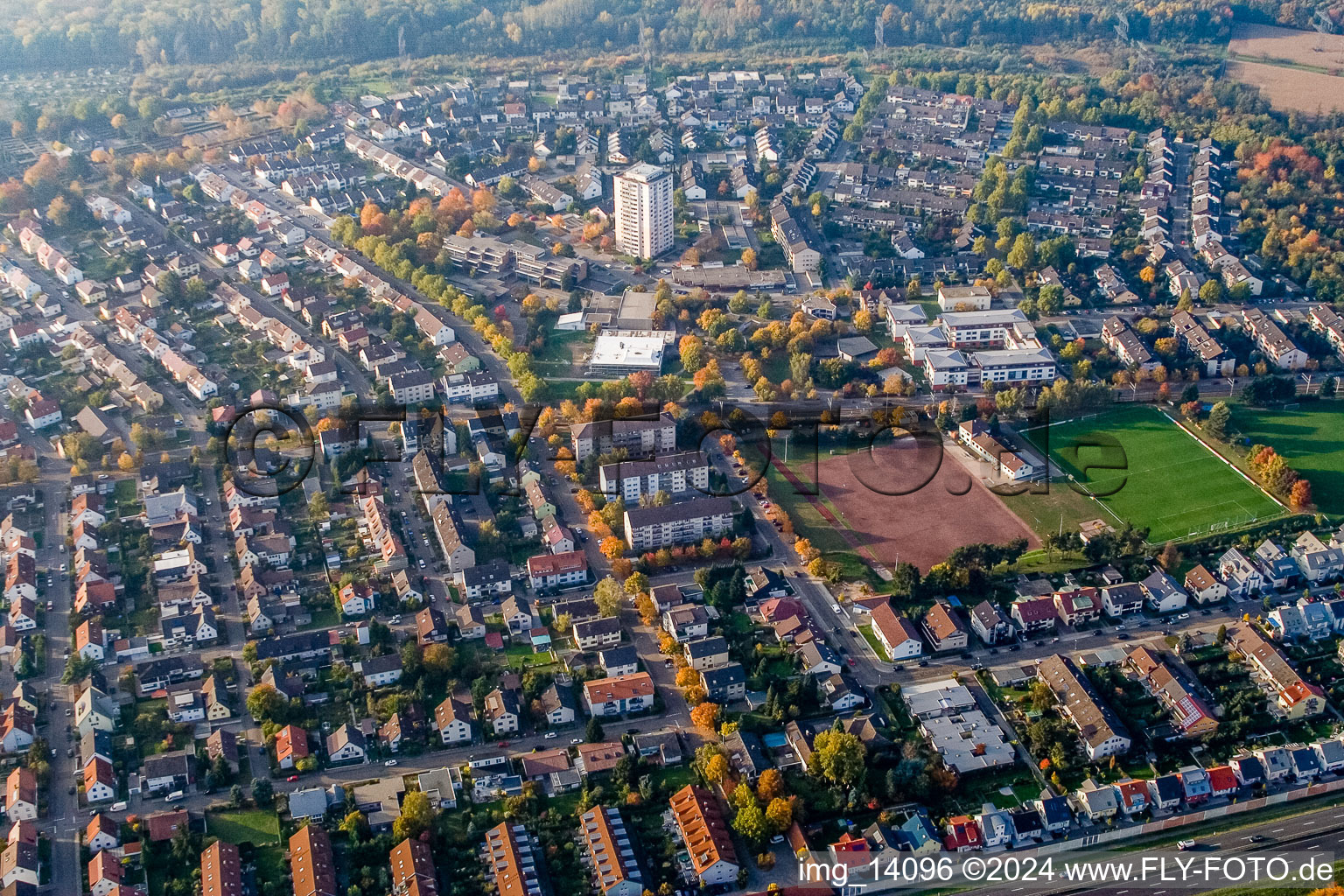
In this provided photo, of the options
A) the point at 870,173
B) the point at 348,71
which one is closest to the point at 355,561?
the point at 870,173

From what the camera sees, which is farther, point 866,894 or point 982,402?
point 982,402

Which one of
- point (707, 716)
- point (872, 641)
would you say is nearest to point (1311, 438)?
point (872, 641)

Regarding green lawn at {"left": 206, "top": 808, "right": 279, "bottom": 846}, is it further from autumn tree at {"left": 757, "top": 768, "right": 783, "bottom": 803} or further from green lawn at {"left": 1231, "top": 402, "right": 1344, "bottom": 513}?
green lawn at {"left": 1231, "top": 402, "right": 1344, "bottom": 513}

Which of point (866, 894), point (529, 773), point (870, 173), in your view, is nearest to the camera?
point (866, 894)

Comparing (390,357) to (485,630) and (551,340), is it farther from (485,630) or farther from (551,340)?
(485,630)

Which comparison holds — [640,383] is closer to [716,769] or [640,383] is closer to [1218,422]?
[716,769]

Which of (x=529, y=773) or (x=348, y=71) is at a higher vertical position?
(x=348, y=71)

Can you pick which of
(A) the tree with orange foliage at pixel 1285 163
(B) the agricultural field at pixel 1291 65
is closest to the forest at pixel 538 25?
(B) the agricultural field at pixel 1291 65
